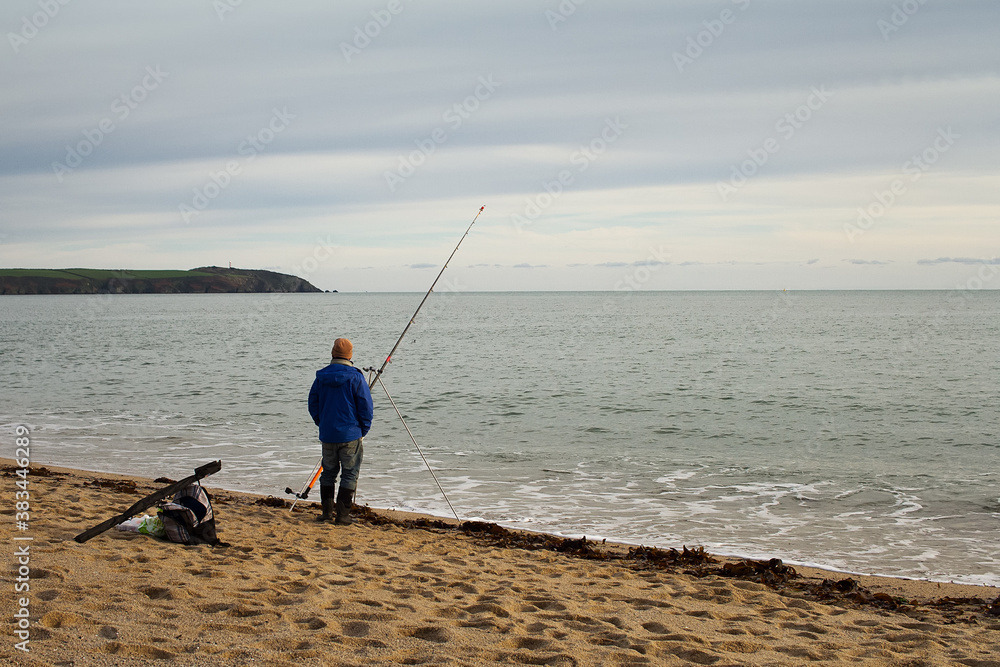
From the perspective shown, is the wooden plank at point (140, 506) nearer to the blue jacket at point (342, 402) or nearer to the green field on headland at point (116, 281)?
the blue jacket at point (342, 402)

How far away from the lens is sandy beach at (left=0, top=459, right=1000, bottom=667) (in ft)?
12.9

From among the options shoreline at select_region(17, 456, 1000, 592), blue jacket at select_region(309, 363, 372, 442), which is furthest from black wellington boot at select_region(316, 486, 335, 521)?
shoreline at select_region(17, 456, 1000, 592)

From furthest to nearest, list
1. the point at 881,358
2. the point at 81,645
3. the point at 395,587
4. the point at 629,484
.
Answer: the point at 881,358 < the point at 629,484 < the point at 395,587 < the point at 81,645

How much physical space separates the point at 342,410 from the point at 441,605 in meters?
2.82

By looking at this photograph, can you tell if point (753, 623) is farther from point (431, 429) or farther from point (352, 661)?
point (431, 429)

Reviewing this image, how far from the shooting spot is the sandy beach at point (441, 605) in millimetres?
3941

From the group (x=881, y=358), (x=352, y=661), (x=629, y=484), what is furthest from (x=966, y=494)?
(x=881, y=358)

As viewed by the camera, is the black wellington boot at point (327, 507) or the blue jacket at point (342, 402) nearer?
the blue jacket at point (342, 402)

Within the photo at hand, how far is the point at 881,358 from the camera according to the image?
31.3m

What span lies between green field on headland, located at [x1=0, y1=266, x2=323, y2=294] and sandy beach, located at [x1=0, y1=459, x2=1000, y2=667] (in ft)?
626

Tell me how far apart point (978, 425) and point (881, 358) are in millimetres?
16734

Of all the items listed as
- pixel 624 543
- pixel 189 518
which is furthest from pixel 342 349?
pixel 624 543

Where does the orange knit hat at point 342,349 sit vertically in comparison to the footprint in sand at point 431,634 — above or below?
above

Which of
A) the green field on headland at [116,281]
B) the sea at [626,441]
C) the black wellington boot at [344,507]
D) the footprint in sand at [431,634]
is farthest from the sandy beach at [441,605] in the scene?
the green field on headland at [116,281]
